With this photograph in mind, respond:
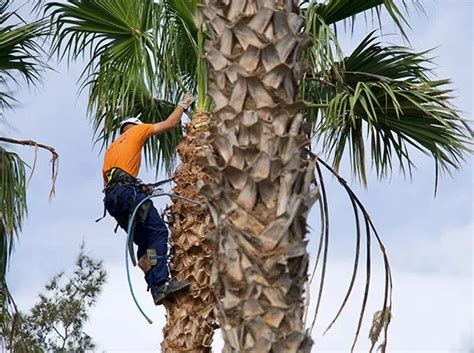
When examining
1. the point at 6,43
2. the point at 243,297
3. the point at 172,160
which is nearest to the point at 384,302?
the point at 243,297

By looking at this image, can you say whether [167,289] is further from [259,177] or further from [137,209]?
[259,177]

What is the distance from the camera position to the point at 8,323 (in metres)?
9.06

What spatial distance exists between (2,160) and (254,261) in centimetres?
542

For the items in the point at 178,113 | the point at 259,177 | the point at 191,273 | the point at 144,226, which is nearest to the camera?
the point at 259,177

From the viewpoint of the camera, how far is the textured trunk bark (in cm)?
735

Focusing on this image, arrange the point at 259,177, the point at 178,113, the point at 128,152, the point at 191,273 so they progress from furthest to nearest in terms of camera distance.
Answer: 1. the point at 128,152
2. the point at 178,113
3. the point at 191,273
4. the point at 259,177

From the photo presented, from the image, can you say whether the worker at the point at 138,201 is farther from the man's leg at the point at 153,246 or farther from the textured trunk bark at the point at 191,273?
the textured trunk bark at the point at 191,273

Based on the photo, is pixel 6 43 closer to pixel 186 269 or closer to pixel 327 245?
pixel 186 269

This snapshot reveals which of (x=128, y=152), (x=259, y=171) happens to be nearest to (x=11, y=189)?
(x=128, y=152)

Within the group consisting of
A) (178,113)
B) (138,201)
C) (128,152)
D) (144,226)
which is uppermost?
(178,113)

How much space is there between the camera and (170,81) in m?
8.08

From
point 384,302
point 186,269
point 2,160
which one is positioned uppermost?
point 2,160

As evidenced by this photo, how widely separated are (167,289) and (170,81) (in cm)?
186

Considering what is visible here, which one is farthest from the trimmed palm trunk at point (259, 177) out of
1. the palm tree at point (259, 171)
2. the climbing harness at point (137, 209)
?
the climbing harness at point (137, 209)
